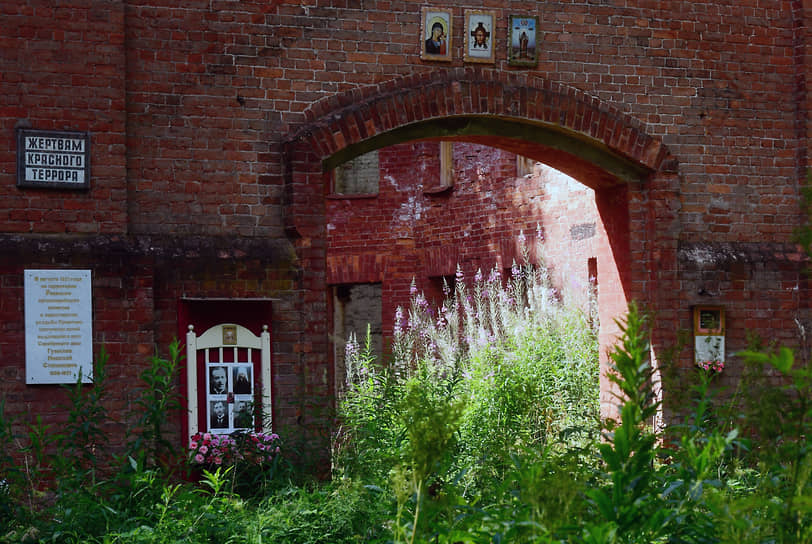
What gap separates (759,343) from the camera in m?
3.99

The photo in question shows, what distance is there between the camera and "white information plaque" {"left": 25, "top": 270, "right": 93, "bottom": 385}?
7.85 metres

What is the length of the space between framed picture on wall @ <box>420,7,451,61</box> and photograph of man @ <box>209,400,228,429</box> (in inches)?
132

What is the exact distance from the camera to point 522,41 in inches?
364

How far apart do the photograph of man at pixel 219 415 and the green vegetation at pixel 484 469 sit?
405 mm

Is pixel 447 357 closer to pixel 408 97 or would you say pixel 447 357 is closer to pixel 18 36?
pixel 408 97

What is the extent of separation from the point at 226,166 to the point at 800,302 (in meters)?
5.48

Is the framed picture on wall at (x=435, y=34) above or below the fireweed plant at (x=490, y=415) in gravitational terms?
above

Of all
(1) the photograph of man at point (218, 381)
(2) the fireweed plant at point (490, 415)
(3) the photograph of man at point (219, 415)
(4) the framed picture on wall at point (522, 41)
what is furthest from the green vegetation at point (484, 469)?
(4) the framed picture on wall at point (522, 41)

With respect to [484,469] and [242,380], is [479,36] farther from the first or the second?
[484,469]

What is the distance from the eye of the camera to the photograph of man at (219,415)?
8.41 m

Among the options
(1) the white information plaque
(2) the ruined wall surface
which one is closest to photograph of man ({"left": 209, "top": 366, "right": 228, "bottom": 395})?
(2) the ruined wall surface

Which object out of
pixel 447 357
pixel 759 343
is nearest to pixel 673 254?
pixel 447 357

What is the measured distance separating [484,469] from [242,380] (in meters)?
2.26

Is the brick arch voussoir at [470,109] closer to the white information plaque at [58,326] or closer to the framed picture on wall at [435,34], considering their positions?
the framed picture on wall at [435,34]
